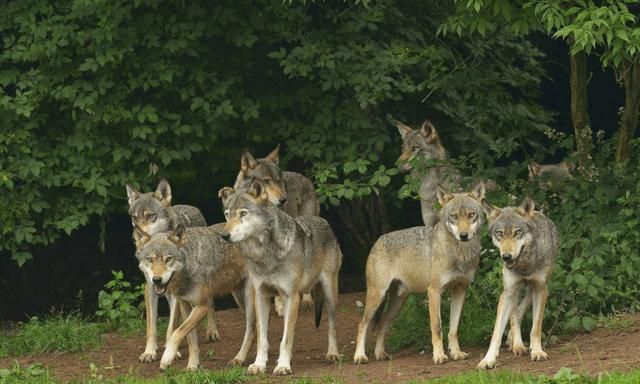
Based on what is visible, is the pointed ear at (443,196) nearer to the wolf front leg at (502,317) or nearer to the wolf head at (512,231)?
the wolf head at (512,231)

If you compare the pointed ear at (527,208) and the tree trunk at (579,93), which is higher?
the tree trunk at (579,93)

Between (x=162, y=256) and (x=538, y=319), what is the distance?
336 centimetres

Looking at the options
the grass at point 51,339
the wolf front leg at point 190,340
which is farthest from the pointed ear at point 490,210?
the grass at point 51,339

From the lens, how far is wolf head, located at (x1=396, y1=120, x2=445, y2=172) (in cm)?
1489

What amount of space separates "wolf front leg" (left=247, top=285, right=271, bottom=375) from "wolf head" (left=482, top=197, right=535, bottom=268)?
2229 millimetres

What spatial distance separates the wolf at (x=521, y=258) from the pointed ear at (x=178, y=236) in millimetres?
2770

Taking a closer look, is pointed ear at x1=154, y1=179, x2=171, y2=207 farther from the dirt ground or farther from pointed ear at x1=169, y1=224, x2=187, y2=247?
the dirt ground

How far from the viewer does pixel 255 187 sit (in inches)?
475

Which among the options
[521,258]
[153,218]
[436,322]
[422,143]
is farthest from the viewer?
[422,143]

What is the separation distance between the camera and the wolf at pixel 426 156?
14.6m

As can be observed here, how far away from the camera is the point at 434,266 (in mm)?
11914

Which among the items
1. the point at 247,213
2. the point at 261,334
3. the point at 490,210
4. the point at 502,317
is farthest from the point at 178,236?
the point at 502,317

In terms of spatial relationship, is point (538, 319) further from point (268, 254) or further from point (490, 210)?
point (268, 254)

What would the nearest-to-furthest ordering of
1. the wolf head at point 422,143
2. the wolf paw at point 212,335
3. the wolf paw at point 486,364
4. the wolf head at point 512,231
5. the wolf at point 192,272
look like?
the wolf paw at point 486,364 → the wolf head at point 512,231 → the wolf at point 192,272 → the wolf paw at point 212,335 → the wolf head at point 422,143
